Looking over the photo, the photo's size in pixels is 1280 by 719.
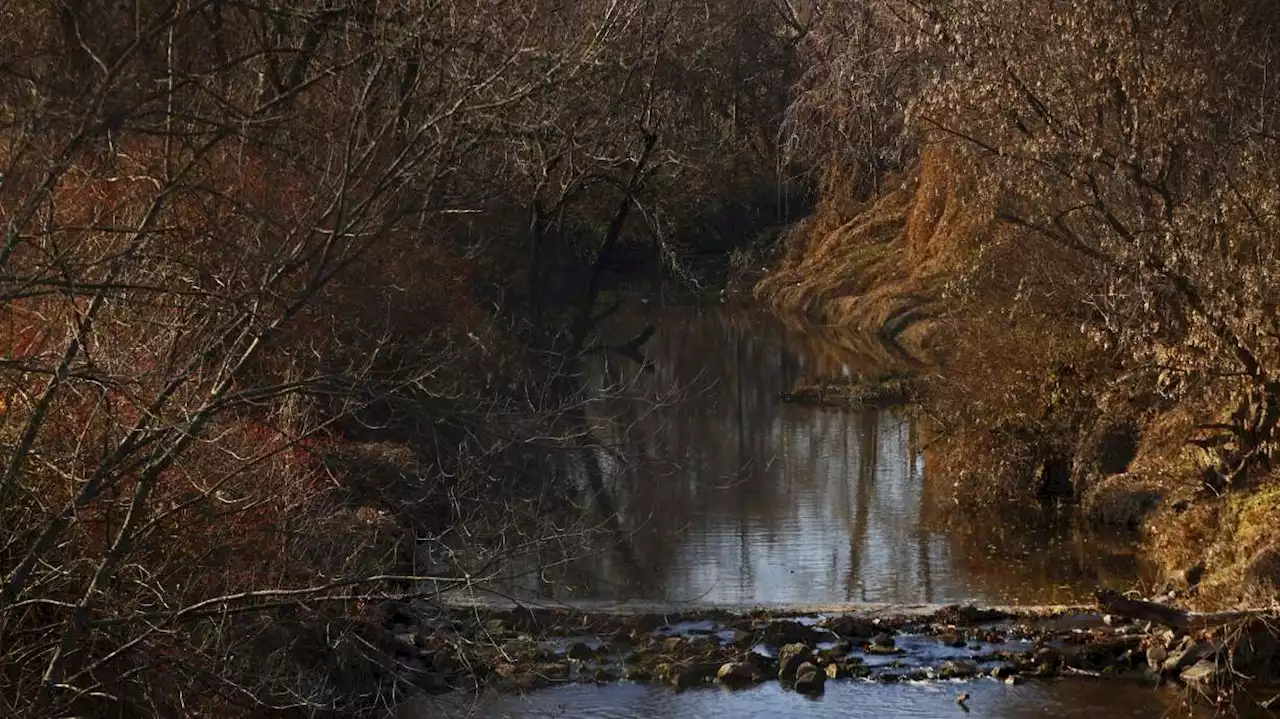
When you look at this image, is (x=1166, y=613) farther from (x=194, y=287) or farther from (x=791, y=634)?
(x=194, y=287)

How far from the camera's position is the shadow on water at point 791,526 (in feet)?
53.3

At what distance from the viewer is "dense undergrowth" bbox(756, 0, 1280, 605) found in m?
14.4

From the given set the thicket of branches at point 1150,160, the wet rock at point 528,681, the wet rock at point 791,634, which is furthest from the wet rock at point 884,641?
the thicket of branches at point 1150,160

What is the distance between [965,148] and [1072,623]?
4.93 m

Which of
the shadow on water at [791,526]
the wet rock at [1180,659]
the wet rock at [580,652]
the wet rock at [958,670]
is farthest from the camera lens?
the shadow on water at [791,526]

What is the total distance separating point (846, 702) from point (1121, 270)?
17.4 feet

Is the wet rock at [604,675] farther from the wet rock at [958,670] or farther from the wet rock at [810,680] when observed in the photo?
the wet rock at [958,670]

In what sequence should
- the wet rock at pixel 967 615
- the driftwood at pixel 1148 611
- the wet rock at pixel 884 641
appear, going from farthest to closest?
the wet rock at pixel 967 615, the wet rock at pixel 884 641, the driftwood at pixel 1148 611

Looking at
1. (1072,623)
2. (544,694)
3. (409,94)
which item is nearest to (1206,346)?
(1072,623)

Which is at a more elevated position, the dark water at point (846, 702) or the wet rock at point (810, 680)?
the wet rock at point (810, 680)

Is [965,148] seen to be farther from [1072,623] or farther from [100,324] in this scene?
[100,324]

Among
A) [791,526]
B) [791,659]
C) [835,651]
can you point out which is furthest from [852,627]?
[791,526]

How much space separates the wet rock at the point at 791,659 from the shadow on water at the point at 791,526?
70.3 inches

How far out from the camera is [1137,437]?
18984 mm
